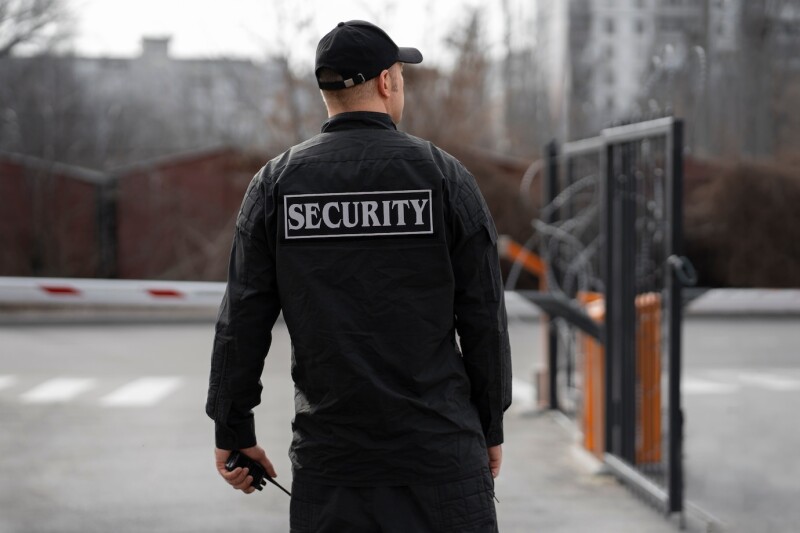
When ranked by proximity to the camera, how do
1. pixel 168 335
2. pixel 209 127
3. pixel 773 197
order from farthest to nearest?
pixel 209 127 < pixel 773 197 < pixel 168 335

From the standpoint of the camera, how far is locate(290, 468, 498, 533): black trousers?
2.42 metres

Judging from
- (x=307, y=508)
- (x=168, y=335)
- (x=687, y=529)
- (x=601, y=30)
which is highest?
(x=601, y=30)

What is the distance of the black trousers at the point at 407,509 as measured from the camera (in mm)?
2420

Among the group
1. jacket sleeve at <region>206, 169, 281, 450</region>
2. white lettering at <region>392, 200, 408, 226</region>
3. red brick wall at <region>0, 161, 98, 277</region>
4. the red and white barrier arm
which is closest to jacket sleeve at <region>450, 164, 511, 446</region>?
white lettering at <region>392, 200, 408, 226</region>

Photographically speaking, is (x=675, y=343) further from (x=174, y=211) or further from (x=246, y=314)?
(x=174, y=211)

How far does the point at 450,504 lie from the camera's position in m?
2.43

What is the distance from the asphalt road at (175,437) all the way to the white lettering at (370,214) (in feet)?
11.0

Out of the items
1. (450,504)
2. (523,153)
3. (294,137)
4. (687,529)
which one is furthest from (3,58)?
(450,504)

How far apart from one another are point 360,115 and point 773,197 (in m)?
18.4

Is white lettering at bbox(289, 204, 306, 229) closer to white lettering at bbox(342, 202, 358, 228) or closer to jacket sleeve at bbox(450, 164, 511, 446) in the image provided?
white lettering at bbox(342, 202, 358, 228)

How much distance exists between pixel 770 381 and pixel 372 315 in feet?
32.1

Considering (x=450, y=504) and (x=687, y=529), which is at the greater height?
(x=450, y=504)

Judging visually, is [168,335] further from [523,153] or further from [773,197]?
[523,153]

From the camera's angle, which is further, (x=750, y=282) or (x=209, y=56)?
(x=209, y=56)
